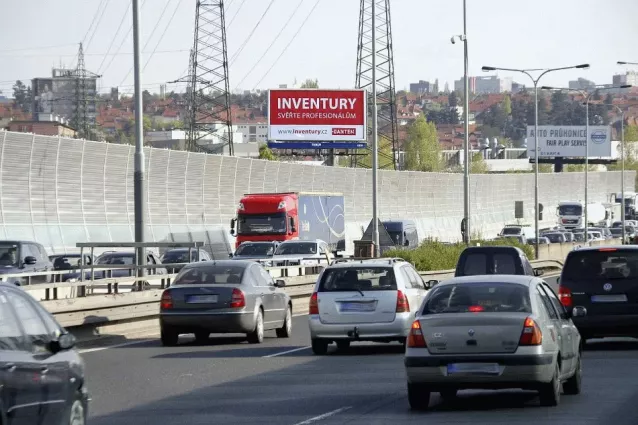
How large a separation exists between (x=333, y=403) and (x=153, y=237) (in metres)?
38.9

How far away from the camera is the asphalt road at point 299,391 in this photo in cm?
1493

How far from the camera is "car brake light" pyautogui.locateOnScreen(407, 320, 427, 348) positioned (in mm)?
15242

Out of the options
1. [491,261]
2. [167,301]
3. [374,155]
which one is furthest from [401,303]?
[374,155]

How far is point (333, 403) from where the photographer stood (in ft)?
53.5

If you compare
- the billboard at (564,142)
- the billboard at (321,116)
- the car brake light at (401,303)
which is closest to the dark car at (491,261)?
the car brake light at (401,303)

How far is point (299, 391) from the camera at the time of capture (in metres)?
17.8

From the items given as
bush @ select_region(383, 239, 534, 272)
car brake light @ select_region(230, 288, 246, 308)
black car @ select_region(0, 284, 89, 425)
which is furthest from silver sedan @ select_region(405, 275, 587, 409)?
bush @ select_region(383, 239, 534, 272)

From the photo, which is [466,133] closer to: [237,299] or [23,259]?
[23,259]

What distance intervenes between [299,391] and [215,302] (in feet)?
26.0

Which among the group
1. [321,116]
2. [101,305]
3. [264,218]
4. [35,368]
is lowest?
[101,305]

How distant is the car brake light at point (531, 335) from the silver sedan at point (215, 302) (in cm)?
1093

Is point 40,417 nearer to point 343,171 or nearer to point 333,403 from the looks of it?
point 333,403

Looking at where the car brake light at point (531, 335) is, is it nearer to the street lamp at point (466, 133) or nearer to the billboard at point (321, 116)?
the street lamp at point (466, 133)

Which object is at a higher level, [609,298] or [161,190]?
[161,190]
